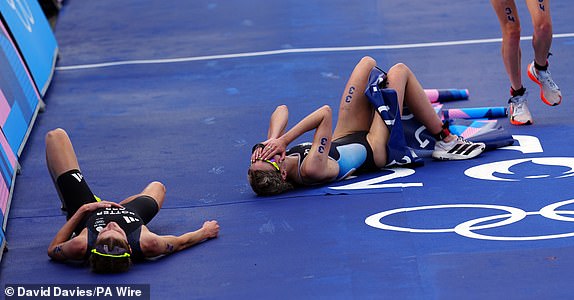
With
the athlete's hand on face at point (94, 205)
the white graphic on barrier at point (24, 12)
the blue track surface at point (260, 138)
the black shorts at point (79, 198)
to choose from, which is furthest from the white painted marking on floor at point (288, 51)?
the athlete's hand on face at point (94, 205)

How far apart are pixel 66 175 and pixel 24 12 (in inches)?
167

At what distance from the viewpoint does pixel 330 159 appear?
22.5ft

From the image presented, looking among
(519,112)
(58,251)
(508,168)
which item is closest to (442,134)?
(508,168)

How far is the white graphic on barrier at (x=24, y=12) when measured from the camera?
Result: 9.80 meters

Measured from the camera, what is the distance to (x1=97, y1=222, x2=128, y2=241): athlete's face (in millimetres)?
5567

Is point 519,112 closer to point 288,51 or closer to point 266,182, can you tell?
point 266,182

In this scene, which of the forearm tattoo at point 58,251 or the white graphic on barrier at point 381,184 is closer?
the forearm tattoo at point 58,251

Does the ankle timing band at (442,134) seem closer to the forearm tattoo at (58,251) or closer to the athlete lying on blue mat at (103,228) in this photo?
the athlete lying on blue mat at (103,228)

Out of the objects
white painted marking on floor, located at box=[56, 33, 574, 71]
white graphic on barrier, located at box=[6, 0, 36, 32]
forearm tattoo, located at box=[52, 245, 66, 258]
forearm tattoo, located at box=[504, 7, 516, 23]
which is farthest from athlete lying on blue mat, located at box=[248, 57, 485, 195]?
white graphic on barrier, located at box=[6, 0, 36, 32]

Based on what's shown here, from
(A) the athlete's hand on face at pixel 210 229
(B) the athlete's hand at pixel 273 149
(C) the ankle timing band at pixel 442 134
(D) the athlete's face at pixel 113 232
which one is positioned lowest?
(C) the ankle timing band at pixel 442 134

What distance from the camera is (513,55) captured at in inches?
313

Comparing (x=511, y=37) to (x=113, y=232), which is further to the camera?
(x=511, y=37)

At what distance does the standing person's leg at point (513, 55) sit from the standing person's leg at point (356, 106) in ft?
4.31

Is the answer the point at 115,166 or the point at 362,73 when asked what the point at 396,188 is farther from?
the point at 115,166
